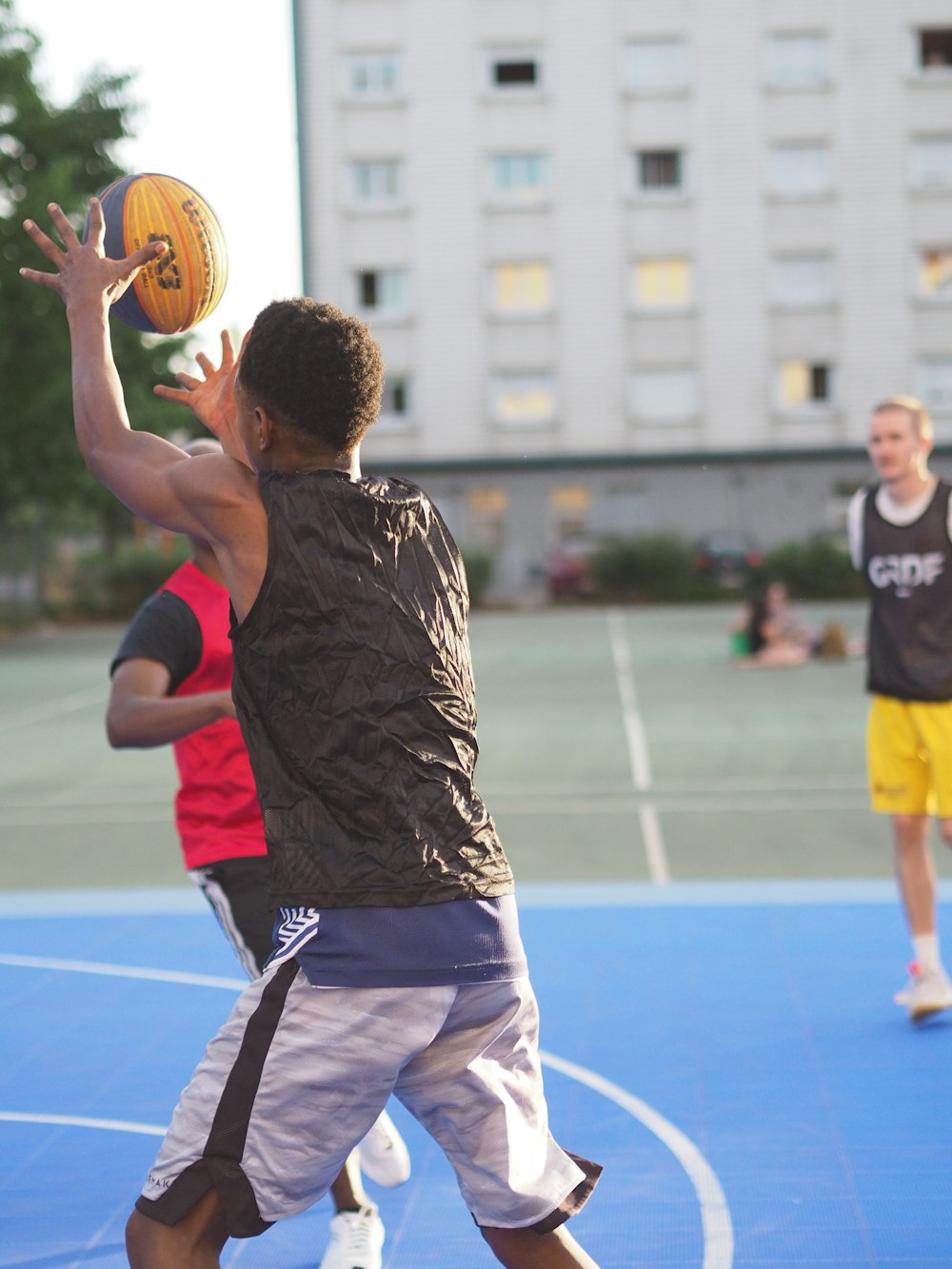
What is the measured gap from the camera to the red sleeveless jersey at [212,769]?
11.5ft

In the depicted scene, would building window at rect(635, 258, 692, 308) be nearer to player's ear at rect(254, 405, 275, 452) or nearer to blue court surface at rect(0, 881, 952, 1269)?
blue court surface at rect(0, 881, 952, 1269)

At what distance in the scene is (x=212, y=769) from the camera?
11.7ft

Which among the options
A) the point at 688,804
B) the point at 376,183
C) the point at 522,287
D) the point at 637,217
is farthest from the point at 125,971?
the point at 376,183

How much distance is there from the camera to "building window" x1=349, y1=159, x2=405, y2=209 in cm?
3769

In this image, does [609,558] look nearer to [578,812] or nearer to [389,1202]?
[578,812]

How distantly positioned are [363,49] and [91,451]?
124ft

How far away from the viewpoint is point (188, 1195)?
2158mm

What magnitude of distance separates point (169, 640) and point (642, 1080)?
207 cm

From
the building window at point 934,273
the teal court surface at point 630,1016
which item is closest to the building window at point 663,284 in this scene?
the building window at point 934,273

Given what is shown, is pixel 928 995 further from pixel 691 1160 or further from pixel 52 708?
pixel 52 708

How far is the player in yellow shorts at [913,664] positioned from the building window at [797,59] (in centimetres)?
3499

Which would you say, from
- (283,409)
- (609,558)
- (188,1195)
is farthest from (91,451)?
(609,558)

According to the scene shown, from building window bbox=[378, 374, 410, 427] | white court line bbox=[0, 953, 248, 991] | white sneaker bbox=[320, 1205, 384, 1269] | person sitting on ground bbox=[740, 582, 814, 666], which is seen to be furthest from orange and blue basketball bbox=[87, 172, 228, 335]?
building window bbox=[378, 374, 410, 427]

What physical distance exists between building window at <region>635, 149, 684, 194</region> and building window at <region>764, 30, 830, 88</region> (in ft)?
9.57
